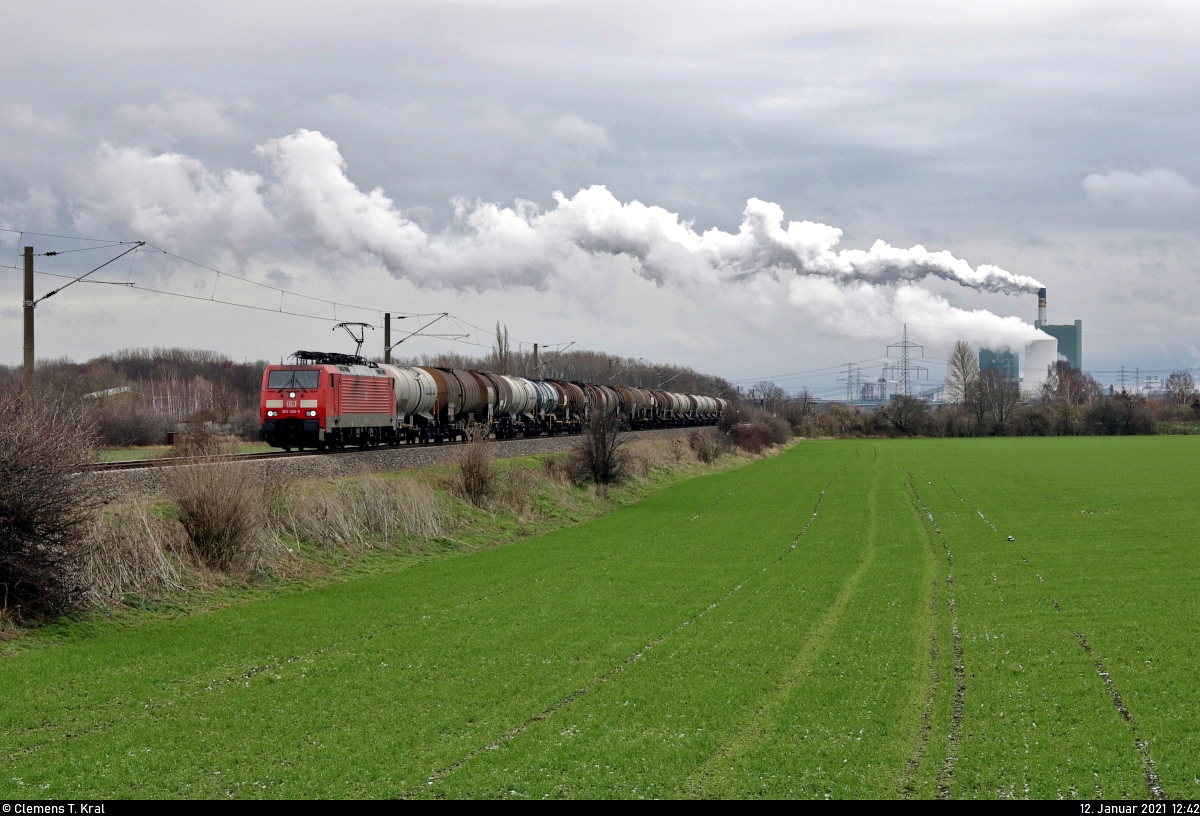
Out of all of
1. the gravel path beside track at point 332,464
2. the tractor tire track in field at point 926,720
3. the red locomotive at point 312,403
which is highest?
the red locomotive at point 312,403

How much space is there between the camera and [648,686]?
1127 cm

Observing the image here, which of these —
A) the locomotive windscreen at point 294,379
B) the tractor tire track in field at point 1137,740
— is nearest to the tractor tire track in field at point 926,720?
the tractor tire track in field at point 1137,740

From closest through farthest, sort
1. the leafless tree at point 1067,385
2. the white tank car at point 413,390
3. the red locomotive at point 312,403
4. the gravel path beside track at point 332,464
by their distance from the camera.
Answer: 1. the gravel path beside track at point 332,464
2. the red locomotive at point 312,403
3. the white tank car at point 413,390
4. the leafless tree at point 1067,385

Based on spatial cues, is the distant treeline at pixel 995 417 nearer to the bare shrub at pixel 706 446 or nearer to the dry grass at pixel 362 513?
the bare shrub at pixel 706 446

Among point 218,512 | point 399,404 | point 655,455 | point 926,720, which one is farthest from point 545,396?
point 926,720

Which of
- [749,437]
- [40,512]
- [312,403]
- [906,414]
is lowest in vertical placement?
[749,437]

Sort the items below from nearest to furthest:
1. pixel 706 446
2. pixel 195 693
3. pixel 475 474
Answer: pixel 195 693, pixel 475 474, pixel 706 446

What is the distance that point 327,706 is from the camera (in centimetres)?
1048

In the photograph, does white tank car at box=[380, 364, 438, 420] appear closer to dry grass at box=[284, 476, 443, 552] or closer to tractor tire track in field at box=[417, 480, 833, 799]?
dry grass at box=[284, 476, 443, 552]

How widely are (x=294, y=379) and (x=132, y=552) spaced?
1680 centimetres

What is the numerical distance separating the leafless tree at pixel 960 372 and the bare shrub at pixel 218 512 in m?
144

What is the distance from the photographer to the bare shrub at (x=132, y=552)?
15.3 meters

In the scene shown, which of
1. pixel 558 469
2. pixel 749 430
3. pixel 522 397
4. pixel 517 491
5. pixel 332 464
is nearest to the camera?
pixel 332 464

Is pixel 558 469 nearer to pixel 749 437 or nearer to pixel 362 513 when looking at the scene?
pixel 362 513
